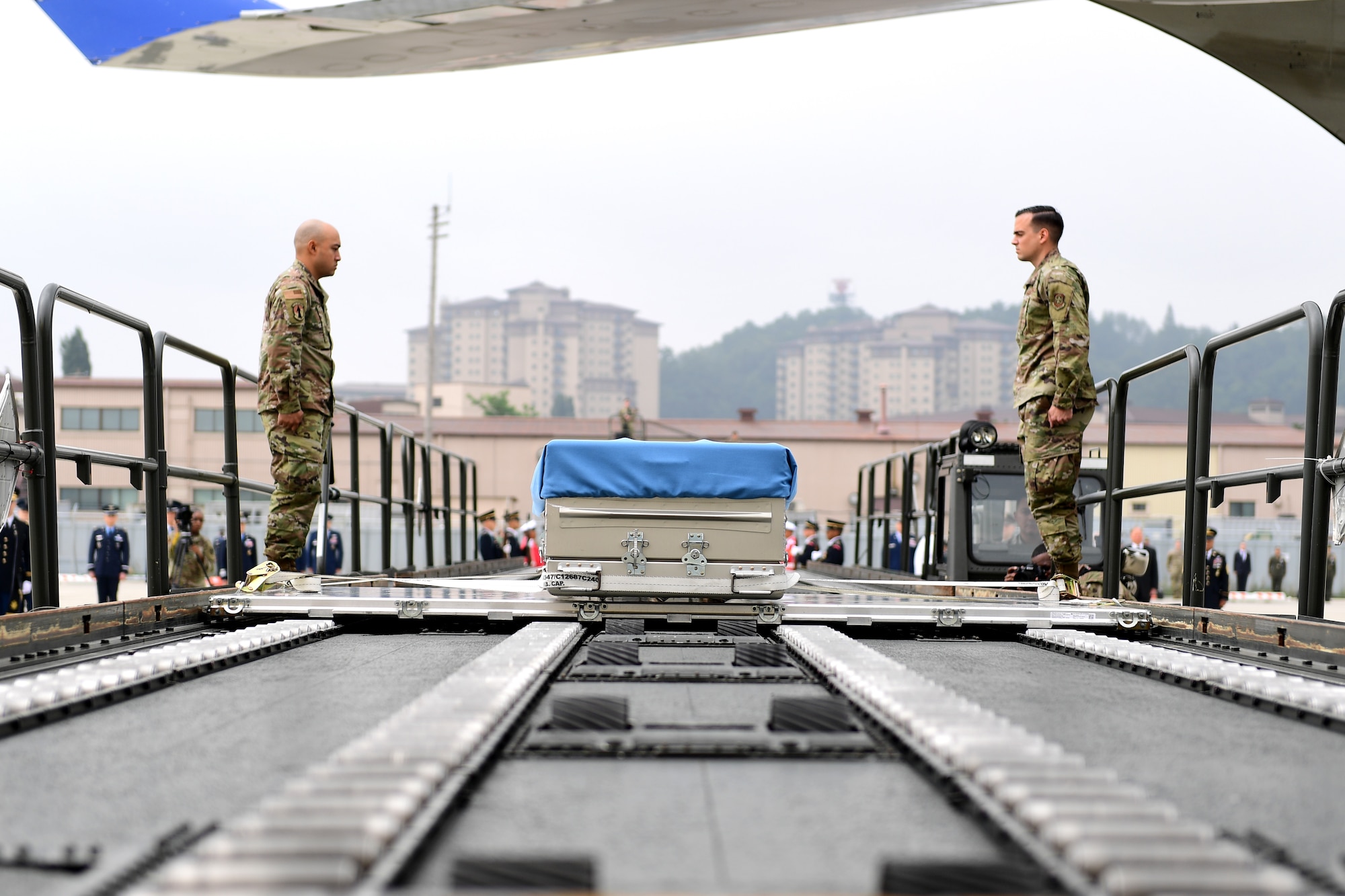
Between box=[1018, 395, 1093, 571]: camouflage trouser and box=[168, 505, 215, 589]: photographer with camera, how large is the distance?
1055 cm

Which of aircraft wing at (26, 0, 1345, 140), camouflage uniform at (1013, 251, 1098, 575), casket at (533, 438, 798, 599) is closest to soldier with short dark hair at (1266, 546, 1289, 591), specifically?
aircraft wing at (26, 0, 1345, 140)

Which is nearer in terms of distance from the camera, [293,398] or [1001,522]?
[293,398]

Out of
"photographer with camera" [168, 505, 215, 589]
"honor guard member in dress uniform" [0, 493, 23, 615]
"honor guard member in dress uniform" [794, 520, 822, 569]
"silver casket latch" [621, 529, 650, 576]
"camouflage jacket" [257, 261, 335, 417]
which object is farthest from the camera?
"honor guard member in dress uniform" [794, 520, 822, 569]

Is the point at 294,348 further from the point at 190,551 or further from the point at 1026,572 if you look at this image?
the point at 190,551

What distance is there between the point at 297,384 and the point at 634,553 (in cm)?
224

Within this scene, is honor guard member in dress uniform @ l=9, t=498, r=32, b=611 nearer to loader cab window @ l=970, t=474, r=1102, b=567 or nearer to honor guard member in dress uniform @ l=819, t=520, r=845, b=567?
loader cab window @ l=970, t=474, r=1102, b=567

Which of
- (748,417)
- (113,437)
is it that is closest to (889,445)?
(748,417)

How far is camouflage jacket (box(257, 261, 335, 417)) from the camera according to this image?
6820 millimetres

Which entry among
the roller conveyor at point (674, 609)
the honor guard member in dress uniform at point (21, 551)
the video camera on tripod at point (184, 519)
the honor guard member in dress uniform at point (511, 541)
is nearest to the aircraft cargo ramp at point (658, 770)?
the roller conveyor at point (674, 609)

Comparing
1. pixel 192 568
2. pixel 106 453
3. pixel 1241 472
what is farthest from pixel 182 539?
pixel 1241 472

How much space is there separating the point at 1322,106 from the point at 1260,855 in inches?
376

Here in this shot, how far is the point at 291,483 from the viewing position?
22.8ft

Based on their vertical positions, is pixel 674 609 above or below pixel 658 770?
below

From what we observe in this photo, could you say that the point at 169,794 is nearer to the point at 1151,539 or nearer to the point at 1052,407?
the point at 1052,407
